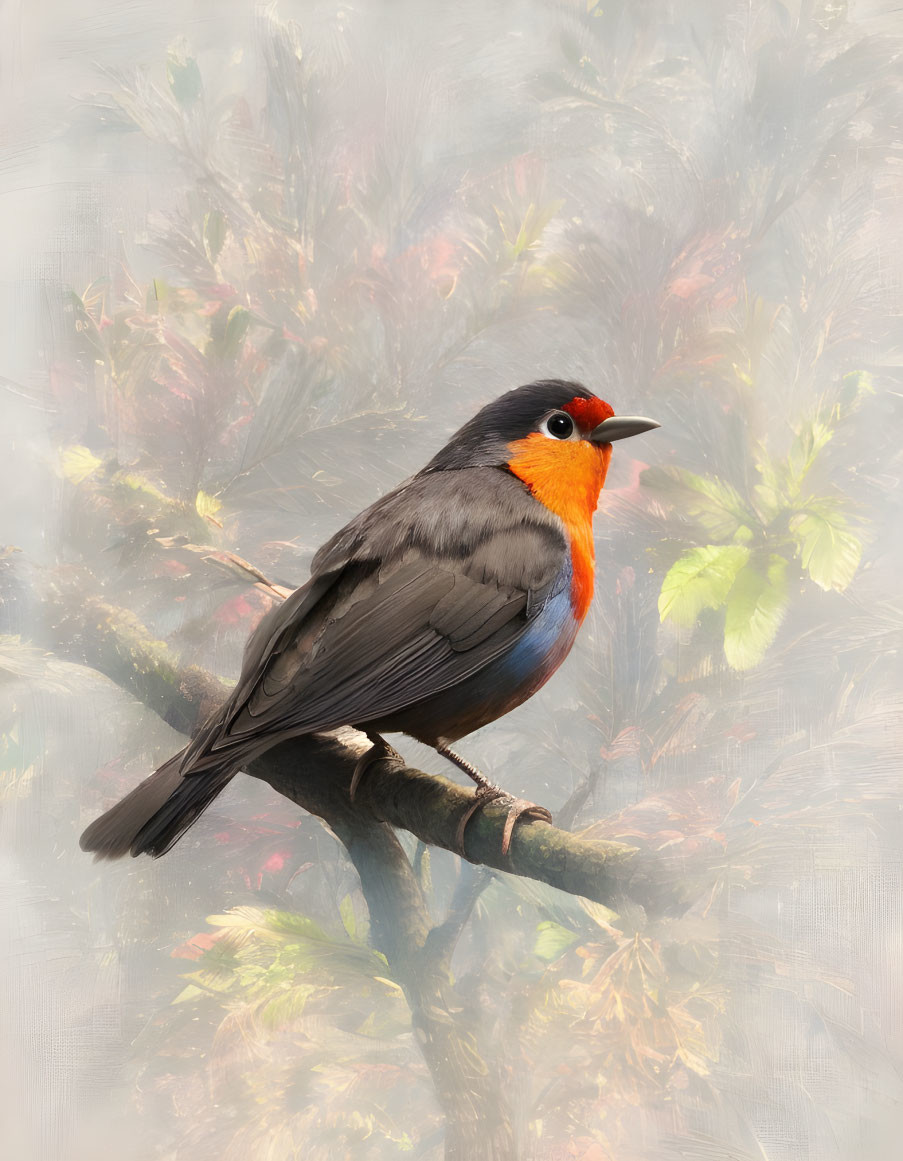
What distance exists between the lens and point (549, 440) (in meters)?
1.37

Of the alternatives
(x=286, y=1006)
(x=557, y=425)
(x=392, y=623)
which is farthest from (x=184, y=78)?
(x=286, y=1006)

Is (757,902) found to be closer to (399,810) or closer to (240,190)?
(399,810)

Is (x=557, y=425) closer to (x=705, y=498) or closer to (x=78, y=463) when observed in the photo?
(x=705, y=498)

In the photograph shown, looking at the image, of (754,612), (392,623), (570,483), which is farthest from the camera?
(754,612)

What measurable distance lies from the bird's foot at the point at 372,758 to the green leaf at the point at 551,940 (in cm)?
29

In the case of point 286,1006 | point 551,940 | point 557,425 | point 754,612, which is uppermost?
point 557,425

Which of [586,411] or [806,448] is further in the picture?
[806,448]

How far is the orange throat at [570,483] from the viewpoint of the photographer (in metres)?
1.33

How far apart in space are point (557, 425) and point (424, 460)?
222 millimetres

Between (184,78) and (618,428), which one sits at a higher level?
(184,78)

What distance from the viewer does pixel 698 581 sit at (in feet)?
4.94

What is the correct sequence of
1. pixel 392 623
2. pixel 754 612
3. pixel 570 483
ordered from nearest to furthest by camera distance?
pixel 392 623 → pixel 570 483 → pixel 754 612

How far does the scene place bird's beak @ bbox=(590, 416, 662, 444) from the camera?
1.39m

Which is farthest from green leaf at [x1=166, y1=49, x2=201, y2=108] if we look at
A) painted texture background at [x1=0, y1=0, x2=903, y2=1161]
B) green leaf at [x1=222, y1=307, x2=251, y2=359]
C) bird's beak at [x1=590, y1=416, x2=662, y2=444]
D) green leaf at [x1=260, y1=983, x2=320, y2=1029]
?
green leaf at [x1=260, y1=983, x2=320, y2=1029]
